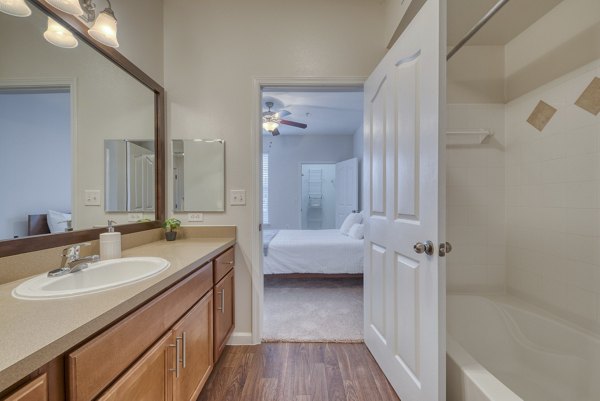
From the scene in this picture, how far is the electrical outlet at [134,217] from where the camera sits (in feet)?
5.26

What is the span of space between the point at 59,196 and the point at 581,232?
2.68m

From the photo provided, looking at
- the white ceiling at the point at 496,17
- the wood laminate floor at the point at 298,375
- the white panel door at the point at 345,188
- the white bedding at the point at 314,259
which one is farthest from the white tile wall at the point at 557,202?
the white panel door at the point at 345,188

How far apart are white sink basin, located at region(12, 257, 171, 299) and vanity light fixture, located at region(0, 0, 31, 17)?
3.42 feet

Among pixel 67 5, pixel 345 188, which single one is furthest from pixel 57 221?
pixel 345 188

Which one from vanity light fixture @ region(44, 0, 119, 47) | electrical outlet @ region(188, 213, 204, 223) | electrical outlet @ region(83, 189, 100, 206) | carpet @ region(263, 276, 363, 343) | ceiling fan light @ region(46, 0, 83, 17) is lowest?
carpet @ region(263, 276, 363, 343)

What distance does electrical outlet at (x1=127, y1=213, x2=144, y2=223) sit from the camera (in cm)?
160

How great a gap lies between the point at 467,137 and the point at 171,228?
2.29m

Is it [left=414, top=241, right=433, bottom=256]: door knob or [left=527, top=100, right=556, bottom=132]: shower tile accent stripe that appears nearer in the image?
[left=414, top=241, right=433, bottom=256]: door knob

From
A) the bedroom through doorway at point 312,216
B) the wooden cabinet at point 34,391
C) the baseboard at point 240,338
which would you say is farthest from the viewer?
the bedroom through doorway at point 312,216

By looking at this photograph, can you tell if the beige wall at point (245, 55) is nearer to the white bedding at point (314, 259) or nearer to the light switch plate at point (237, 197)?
the light switch plate at point (237, 197)

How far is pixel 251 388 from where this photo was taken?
148cm

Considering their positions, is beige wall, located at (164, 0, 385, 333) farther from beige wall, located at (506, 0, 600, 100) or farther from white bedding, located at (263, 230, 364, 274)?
white bedding, located at (263, 230, 364, 274)

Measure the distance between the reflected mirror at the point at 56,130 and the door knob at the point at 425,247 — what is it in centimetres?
166

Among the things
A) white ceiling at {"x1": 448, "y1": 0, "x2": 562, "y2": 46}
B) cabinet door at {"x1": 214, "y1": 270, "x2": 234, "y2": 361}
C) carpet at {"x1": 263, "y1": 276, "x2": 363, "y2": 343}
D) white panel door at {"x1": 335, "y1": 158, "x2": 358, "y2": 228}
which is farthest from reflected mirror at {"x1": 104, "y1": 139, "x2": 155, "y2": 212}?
white panel door at {"x1": 335, "y1": 158, "x2": 358, "y2": 228}
